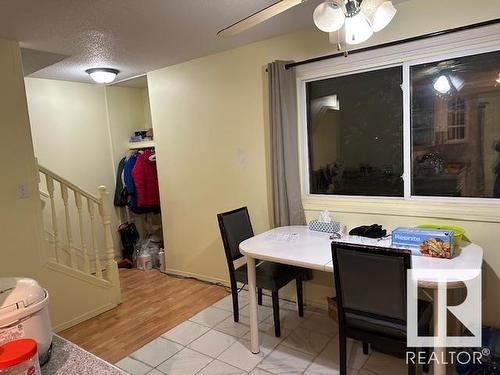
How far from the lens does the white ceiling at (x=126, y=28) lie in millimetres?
2099

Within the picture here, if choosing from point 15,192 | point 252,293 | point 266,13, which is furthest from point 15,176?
point 266,13

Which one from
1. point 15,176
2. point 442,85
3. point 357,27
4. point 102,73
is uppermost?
point 102,73

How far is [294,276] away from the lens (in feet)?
8.60

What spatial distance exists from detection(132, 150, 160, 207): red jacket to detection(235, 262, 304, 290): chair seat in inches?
81.6

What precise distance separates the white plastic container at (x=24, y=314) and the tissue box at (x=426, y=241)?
1828 mm

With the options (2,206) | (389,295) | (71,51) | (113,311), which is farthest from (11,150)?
(389,295)

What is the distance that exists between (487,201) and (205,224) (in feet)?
8.14

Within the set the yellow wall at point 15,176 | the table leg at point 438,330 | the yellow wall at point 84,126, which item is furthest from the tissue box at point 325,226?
the yellow wall at point 84,126

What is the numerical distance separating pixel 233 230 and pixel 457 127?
1.77 meters

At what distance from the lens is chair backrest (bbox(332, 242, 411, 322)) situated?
1.64 m

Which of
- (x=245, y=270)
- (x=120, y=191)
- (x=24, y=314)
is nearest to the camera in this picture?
(x=24, y=314)

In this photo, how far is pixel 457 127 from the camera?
7.64 ft

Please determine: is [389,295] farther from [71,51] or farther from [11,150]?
[71,51]

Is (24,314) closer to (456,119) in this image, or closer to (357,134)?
(357,134)
